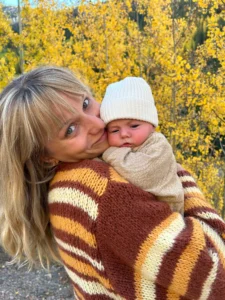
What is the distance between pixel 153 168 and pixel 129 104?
0.31 meters

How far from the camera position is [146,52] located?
5.27 meters

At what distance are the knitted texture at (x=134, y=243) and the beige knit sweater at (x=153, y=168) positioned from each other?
1.5 inches

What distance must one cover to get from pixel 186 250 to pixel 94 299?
14.8 inches

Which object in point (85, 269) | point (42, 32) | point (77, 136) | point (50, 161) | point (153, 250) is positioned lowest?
point (85, 269)

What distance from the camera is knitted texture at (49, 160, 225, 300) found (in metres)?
1.13

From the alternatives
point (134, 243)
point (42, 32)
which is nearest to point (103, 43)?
point (42, 32)

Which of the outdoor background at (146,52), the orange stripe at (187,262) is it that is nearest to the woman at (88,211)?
the orange stripe at (187,262)

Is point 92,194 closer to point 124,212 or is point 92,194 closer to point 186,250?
point 124,212

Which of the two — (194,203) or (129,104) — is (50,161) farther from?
(194,203)

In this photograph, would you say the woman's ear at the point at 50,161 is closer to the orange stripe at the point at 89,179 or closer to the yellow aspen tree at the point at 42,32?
the orange stripe at the point at 89,179

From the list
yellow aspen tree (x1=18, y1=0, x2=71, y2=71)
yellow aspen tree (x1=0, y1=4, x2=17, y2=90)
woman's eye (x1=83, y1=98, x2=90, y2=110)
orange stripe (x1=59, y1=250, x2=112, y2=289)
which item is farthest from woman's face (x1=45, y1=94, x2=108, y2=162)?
yellow aspen tree (x1=18, y1=0, x2=71, y2=71)

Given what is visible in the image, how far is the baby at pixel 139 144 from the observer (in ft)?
4.11

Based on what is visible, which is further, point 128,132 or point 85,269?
point 128,132

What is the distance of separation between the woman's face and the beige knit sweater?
0.07m
